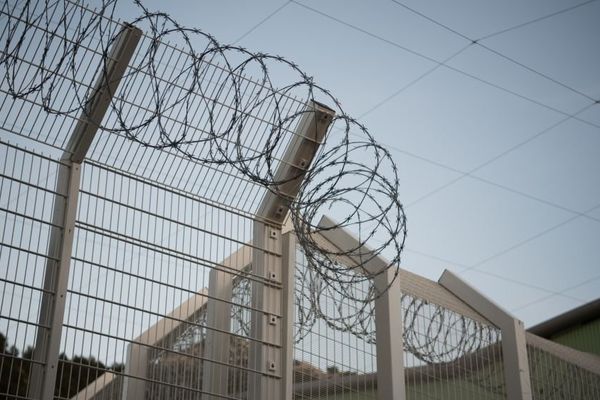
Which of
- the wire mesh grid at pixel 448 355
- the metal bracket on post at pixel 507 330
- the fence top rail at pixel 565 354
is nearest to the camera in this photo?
the wire mesh grid at pixel 448 355

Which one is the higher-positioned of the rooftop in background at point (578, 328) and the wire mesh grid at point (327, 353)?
the rooftop in background at point (578, 328)

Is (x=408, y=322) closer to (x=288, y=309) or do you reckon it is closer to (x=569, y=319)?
(x=288, y=309)

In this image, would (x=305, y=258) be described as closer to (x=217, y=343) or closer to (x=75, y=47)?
(x=217, y=343)

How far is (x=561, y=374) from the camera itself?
11.1m

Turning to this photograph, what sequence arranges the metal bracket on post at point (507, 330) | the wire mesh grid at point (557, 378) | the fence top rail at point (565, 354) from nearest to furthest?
the metal bracket on post at point (507, 330) < the wire mesh grid at point (557, 378) < the fence top rail at point (565, 354)

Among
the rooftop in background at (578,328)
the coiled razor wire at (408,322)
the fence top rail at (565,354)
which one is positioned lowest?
the coiled razor wire at (408,322)

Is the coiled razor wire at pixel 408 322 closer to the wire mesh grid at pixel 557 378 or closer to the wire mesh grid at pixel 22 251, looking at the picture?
the wire mesh grid at pixel 557 378

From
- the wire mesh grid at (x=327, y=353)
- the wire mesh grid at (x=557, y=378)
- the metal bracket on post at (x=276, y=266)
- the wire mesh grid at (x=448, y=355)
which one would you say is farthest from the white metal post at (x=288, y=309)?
the wire mesh grid at (x=557, y=378)

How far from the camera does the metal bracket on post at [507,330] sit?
Answer: 10.1 meters

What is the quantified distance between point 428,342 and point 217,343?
2591 mm

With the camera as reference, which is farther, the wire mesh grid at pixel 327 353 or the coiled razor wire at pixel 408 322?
the coiled razor wire at pixel 408 322

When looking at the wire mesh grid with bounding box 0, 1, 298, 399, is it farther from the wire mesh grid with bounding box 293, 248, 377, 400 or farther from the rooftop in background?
the rooftop in background

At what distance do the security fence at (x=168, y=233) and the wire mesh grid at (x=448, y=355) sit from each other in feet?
0.38

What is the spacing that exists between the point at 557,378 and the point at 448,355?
205 centimetres
